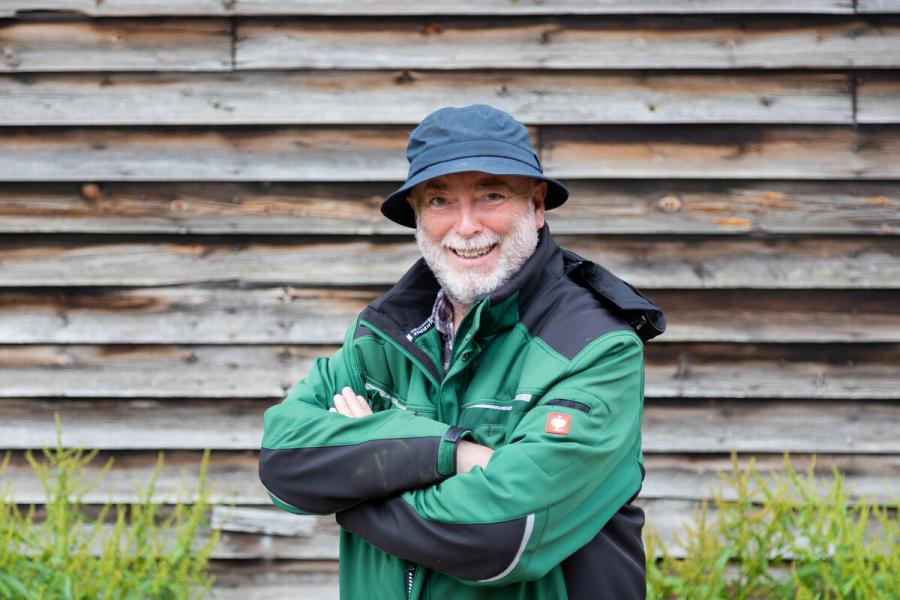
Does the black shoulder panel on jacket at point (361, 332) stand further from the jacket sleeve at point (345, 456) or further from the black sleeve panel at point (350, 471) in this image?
the black sleeve panel at point (350, 471)

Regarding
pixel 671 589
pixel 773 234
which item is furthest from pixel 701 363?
pixel 671 589

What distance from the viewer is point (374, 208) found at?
3430mm

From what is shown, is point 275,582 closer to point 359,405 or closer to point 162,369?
point 162,369

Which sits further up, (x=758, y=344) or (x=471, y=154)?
(x=471, y=154)

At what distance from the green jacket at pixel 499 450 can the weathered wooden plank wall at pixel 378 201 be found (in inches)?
61.6

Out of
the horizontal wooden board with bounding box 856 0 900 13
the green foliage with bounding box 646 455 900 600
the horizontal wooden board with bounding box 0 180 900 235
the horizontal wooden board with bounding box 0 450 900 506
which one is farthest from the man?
the horizontal wooden board with bounding box 856 0 900 13

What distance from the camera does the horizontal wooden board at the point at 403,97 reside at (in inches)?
132

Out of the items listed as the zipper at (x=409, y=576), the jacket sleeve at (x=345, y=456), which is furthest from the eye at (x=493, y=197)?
the zipper at (x=409, y=576)

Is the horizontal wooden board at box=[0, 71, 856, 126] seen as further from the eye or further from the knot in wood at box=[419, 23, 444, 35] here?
the eye

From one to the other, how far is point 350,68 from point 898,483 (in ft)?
9.25

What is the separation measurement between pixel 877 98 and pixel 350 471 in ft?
9.13

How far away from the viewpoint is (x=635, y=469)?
1772 mm

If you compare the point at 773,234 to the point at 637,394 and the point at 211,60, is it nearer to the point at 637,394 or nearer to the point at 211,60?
the point at 637,394

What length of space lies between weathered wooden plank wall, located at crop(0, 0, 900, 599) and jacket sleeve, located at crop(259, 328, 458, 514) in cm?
167
